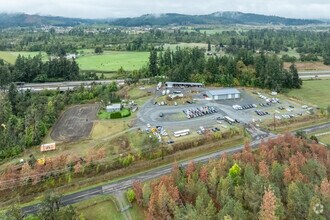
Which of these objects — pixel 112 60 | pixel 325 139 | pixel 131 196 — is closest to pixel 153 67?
pixel 112 60

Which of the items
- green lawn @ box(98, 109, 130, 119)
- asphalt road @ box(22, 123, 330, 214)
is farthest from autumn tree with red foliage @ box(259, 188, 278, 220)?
green lawn @ box(98, 109, 130, 119)

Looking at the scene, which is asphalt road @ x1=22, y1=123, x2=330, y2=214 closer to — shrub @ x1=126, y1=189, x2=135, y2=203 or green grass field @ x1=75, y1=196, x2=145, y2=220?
green grass field @ x1=75, y1=196, x2=145, y2=220

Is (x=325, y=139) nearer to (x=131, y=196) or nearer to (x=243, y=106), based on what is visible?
(x=243, y=106)

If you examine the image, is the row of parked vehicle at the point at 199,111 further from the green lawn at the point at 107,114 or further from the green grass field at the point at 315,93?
the green grass field at the point at 315,93

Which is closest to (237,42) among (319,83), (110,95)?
(319,83)

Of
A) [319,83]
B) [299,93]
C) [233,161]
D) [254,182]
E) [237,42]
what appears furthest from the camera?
[237,42]

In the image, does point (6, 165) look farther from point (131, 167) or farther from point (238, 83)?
point (238, 83)

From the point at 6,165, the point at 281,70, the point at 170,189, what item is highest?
the point at 281,70

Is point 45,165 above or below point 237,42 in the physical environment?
below

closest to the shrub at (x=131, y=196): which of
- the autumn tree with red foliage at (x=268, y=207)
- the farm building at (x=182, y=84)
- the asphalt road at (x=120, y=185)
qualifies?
the asphalt road at (x=120, y=185)
